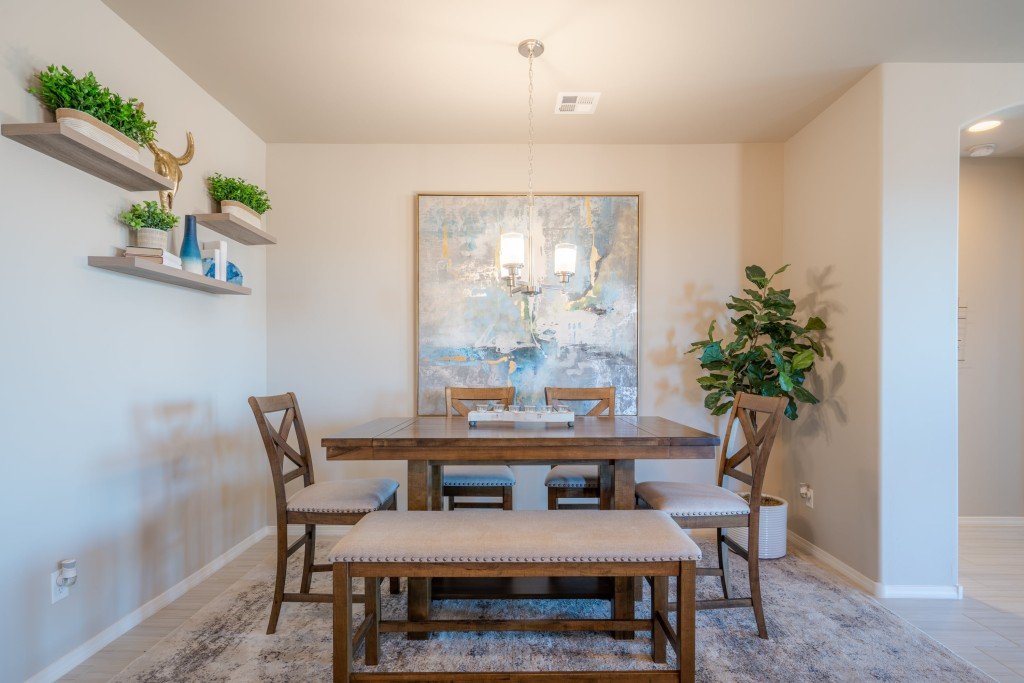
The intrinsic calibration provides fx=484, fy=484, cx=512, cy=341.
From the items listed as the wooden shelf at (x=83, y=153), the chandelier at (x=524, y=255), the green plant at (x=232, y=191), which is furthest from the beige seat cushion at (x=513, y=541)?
the green plant at (x=232, y=191)

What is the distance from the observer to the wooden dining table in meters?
1.91

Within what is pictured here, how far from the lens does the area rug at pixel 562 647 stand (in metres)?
1.84

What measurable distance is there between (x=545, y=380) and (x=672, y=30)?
2167 millimetres

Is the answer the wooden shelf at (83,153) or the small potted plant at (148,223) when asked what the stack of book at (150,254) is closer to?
the small potted plant at (148,223)

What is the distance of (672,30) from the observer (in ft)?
7.47

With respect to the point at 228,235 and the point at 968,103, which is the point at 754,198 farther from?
the point at 228,235

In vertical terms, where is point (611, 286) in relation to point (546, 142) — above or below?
below

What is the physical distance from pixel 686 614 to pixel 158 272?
249 centimetres

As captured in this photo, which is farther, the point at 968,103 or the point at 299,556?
the point at 299,556

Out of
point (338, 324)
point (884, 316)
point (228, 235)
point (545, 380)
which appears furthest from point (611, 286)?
point (228, 235)

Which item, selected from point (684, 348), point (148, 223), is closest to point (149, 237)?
point (148, 223)

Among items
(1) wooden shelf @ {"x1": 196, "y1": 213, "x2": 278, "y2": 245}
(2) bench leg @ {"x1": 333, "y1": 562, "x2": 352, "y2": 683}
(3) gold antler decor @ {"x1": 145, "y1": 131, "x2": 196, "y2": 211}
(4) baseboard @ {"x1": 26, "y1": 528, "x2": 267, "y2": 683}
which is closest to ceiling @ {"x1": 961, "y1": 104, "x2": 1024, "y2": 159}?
(2) bench leg @ {"x1": 333, "y1": 562, "x2": 352, "y2": 683}

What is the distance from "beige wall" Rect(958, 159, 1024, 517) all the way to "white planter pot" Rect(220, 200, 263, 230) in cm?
485

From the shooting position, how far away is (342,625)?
154cm
